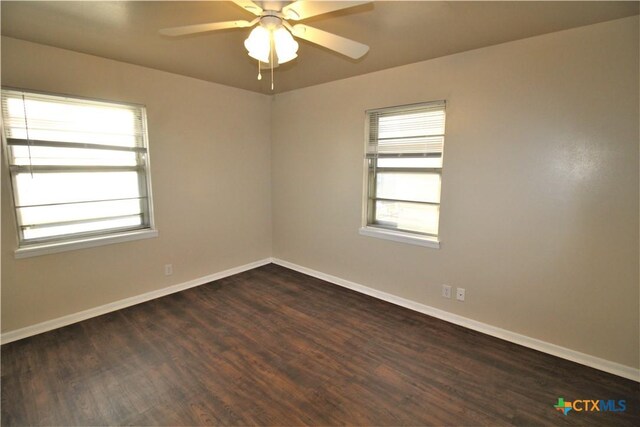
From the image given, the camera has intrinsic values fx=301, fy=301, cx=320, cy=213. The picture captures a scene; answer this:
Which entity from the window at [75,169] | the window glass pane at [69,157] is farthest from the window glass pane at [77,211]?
the window glass pane at [69,157]

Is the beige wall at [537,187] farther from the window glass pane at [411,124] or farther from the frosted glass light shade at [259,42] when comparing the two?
the frosted glass light shade at [259,42]

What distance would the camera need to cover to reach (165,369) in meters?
2.25

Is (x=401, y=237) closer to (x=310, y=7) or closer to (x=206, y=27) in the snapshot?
(x=310, y=7)

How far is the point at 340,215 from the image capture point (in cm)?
373

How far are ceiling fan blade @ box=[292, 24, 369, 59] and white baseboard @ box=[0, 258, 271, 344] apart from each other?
308 cm

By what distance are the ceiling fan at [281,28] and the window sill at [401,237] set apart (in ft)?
6.24

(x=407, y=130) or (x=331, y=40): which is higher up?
(x=331, y=40)

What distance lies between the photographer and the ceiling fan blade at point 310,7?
1447 mm

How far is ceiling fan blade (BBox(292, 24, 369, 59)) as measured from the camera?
5.63 feet

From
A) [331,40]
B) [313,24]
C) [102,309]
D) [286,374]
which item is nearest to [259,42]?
[331,40]

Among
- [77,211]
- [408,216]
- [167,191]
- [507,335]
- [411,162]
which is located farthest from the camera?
[167,191]

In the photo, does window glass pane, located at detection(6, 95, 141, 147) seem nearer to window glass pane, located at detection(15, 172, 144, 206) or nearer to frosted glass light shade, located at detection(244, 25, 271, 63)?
window glass pane, located at detection(15, 172, 144, 206)

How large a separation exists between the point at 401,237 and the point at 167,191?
265 centimetres

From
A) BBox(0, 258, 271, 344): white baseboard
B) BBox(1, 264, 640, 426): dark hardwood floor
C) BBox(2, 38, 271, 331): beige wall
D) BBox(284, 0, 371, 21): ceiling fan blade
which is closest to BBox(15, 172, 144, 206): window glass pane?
BBox(2, 38, 271, 331): beige wall
